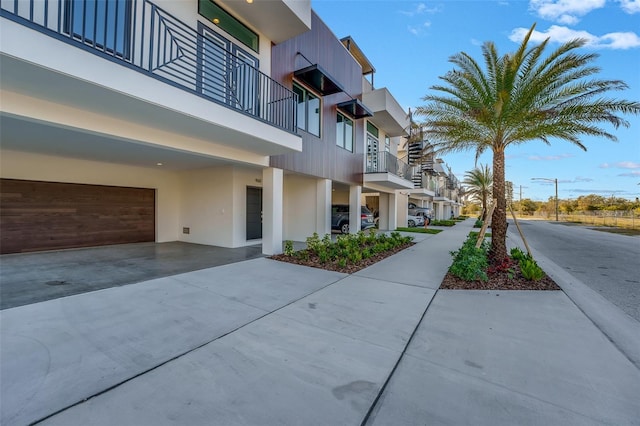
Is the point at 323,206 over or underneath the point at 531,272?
over

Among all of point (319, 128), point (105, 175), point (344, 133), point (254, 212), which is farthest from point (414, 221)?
point (105, 175)

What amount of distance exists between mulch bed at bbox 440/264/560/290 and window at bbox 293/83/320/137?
761 centimetres

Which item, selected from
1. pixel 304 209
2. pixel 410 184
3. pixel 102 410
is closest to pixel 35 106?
pixel 102 410

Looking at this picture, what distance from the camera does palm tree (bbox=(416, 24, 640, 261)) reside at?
6.90 metres

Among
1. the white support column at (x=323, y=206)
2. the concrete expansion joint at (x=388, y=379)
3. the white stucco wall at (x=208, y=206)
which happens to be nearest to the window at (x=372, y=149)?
the white support column at (x=323, y=206)

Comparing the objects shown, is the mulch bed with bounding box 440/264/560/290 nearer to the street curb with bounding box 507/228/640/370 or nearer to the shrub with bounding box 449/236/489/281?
the shrub with bounding box 449/236/489/281

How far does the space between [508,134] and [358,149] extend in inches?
315

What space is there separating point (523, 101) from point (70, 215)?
48.4ft

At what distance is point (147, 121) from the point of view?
5641 mm

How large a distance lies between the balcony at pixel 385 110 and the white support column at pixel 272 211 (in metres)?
8.86

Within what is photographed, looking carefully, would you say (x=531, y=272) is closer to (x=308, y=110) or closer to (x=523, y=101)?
(x=523, y=101)

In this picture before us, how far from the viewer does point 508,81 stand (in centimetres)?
729

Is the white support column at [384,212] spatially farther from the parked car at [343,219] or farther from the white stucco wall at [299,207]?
the white stucco wall at [299,207]

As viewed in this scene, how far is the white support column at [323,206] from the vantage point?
41.0ft
